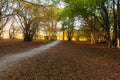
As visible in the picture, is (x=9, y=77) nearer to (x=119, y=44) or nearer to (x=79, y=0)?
(x=79, y=0)

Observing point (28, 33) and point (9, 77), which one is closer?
point (9, 77)

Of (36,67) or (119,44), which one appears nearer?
(36,67)

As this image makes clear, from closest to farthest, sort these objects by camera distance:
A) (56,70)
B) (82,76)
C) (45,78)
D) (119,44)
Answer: (45,78) → (82,76) → (56,70) → (119,44)

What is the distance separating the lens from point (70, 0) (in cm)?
2875

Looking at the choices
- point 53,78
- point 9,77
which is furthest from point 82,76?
point 9,77

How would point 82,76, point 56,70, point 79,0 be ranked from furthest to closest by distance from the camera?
1. point 79,0
2. point 56,70
3. point 82,76

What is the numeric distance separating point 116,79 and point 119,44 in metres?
20.7

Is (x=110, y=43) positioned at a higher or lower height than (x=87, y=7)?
lower

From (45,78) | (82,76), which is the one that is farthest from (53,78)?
(82,76)

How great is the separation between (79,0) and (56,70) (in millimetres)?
18299

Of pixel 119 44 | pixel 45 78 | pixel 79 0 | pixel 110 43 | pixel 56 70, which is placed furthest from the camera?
pixel 110 43

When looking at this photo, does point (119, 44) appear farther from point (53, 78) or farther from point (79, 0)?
point (53, 78)

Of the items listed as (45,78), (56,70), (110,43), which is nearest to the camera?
Answer: (45,78)

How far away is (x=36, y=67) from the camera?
1084cm
